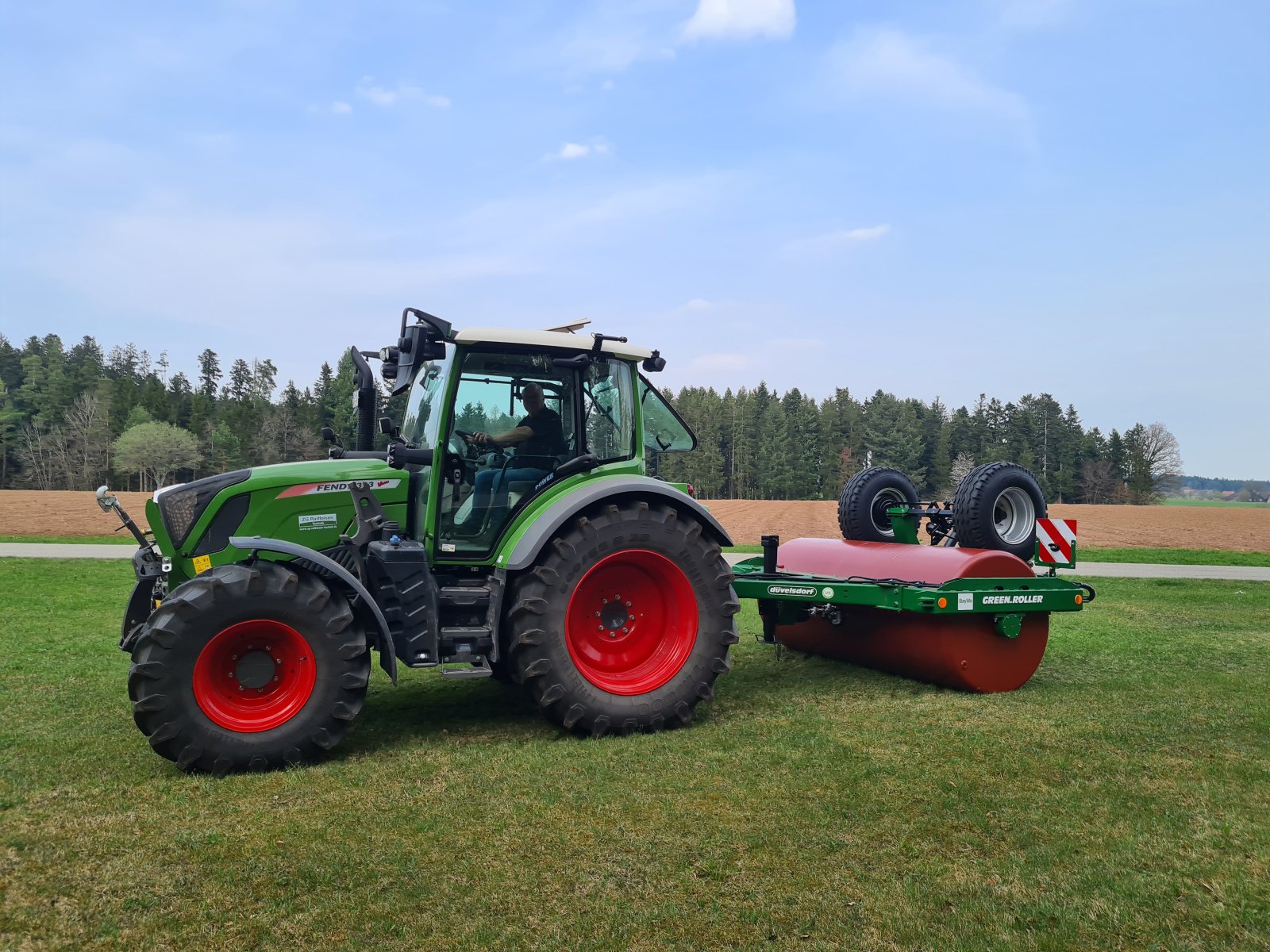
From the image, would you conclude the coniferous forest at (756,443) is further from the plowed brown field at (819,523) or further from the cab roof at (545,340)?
the cab roof at (545,340)

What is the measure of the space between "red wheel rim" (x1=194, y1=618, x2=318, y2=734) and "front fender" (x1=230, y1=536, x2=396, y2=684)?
0.39m

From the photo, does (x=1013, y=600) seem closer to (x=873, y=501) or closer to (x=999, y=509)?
(x=999, y=509)

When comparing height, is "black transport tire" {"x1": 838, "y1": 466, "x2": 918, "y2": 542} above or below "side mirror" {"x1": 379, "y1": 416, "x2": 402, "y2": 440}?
below

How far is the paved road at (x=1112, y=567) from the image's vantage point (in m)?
16.6

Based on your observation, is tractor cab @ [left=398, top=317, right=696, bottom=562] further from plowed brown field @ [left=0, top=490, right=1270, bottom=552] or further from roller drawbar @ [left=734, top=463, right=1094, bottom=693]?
plowed brown field @ [left=0, top=490, right=1270, bottom=552]

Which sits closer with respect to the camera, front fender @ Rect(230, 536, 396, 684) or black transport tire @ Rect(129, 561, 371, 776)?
black transport tire @ Rect(129, 561, 371, 776)

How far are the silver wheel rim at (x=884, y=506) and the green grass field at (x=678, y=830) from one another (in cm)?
205

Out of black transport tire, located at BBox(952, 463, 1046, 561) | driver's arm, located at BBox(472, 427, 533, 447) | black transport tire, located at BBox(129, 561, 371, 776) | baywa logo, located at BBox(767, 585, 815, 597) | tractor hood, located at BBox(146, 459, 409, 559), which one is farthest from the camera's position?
black transport tire, located at BBox(952, 463, 1046, 561)

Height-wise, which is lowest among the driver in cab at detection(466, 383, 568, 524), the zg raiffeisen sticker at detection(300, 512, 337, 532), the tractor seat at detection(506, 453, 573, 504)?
the zg raiffeisen sticker at detection(300, 512, 337, 532)

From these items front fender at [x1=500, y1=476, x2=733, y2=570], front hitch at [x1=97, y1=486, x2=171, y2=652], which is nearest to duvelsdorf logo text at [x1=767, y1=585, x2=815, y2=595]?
front fender at [x1=500, y1=476, x2=733, y2=570]

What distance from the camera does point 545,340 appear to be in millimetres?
5918

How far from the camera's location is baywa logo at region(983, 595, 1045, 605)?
6.71 meters

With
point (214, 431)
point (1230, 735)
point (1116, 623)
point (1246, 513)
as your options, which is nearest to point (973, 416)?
point (1246, 513)

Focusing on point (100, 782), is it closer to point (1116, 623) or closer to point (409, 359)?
point (409, 359)
